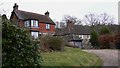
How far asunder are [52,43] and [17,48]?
52.4 ft

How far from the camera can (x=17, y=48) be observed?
12.0m

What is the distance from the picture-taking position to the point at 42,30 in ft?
198

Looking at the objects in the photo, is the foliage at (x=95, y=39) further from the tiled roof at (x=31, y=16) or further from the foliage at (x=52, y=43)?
the foliage at (x=52, y=43)

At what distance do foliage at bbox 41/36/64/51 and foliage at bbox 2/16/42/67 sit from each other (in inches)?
527

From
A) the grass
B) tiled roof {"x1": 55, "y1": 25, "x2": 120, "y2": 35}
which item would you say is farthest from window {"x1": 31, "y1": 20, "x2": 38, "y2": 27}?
the grass

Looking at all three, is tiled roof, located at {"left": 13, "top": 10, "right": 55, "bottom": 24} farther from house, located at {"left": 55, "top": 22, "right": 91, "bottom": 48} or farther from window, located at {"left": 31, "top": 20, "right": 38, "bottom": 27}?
house, located at {"left": 55, "top": 22, "right": 91, "bottom": 48}

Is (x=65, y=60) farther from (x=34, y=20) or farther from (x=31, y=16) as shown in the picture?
(x=31, y=16)

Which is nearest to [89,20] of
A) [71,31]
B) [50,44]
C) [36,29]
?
[71,31]

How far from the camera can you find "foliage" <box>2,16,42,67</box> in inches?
455

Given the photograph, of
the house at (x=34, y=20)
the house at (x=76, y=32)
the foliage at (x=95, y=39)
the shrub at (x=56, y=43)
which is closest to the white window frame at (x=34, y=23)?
the house at (x=34, y=20)

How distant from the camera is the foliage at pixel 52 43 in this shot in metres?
26.7

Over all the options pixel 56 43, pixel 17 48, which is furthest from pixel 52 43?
pixel 17 48

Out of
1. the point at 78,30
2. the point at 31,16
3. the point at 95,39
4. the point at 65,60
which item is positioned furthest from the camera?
the point at 78,30

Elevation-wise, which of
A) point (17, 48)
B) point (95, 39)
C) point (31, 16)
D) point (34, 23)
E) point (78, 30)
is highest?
point (31, 16)
